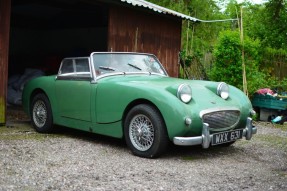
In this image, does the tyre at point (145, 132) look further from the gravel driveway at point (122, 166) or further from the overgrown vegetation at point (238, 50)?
the overgrown vegetation at point (238, 50)

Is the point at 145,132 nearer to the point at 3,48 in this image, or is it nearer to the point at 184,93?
the point at 184,93

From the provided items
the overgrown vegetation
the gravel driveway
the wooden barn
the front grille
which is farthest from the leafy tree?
the front grille

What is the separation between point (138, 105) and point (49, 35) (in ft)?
35.5

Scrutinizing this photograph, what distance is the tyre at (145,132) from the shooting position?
195 inches

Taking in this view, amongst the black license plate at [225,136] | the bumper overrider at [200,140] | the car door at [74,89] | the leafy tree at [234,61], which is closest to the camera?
the bumper overrider at [200,140]

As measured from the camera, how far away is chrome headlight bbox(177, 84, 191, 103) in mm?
4996

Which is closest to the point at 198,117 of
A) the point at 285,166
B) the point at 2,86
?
A: the point at 285,166

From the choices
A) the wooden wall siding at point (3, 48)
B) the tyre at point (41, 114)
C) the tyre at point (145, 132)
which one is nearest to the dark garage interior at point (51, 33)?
the wooden wall siding at point (3, 48)

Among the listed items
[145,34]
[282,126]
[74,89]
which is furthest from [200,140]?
[145,34]

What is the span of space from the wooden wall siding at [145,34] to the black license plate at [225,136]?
14.1ft

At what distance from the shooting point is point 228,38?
10.2 meters

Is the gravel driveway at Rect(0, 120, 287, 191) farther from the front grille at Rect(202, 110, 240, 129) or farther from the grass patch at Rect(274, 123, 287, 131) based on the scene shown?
the grass patch at Rect(274, 123, 287, 131)

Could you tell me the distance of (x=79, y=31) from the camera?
46.8 feet

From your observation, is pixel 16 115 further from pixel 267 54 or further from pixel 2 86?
pixel 267 54
